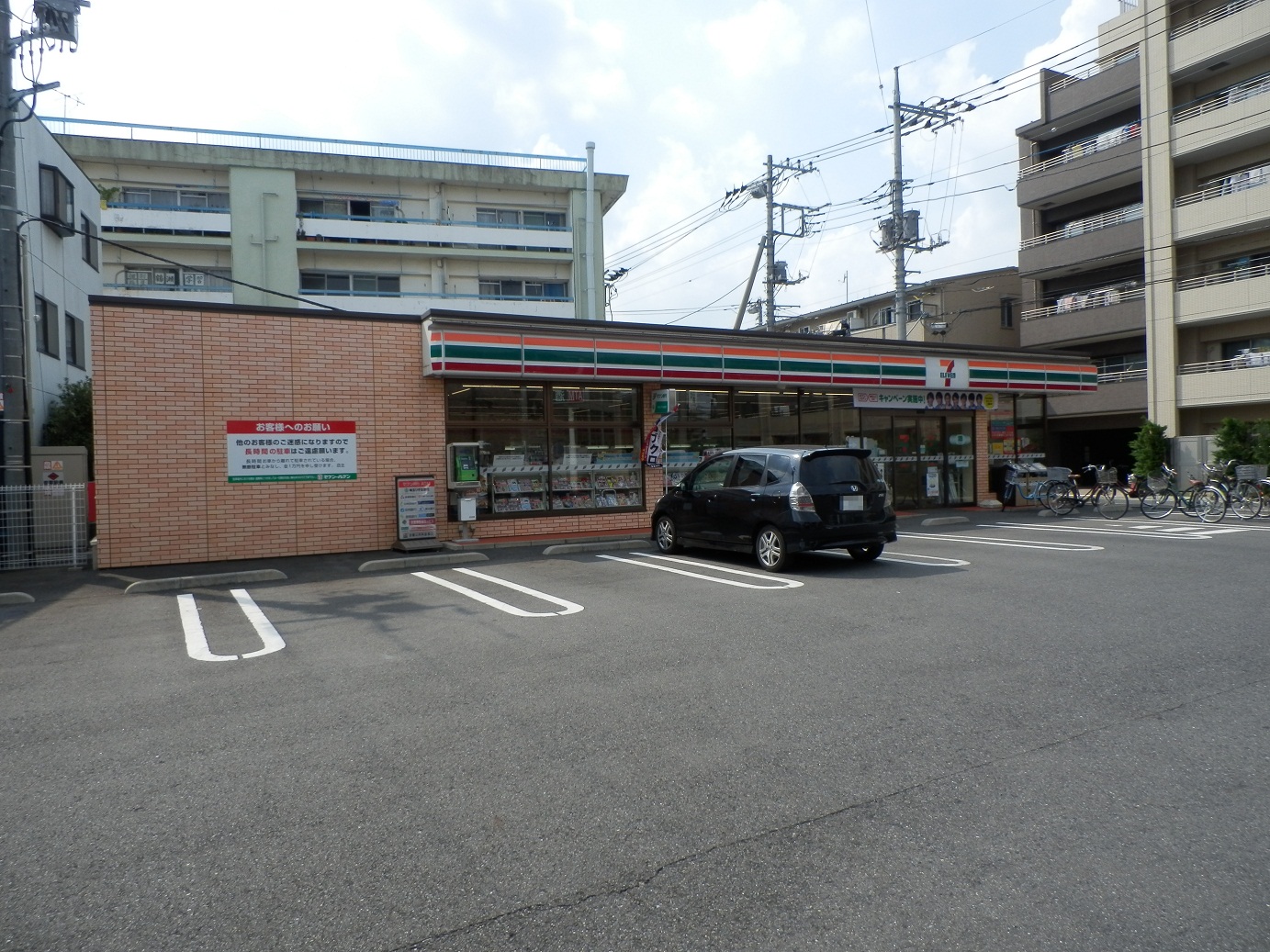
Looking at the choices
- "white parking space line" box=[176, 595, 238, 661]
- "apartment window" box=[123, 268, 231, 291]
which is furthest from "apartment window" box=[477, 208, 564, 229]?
"white parking space line" box=[176, 595, 238, 661]

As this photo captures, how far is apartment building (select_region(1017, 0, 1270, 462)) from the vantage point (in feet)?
89.9

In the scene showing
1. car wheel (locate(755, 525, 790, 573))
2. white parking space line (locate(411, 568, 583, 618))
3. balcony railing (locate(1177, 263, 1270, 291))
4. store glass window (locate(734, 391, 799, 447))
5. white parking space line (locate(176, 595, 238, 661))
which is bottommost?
white parking space line (locate(176, 595, 238, 661))

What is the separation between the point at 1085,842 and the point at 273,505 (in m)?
12.8

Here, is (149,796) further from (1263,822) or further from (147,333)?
(147,333)

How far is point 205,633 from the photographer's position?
7887 mm

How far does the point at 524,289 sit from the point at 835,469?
3248cm

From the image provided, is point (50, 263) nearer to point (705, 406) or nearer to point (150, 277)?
point (705, 406)

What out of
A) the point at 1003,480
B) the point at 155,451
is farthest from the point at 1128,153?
the point at 155,451

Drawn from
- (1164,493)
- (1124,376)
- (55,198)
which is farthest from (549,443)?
(1124,376)

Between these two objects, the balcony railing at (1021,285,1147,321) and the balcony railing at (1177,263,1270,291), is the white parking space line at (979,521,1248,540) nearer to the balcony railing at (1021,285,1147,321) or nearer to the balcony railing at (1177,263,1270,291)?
the balcony railing at (1177,263,1270,291)

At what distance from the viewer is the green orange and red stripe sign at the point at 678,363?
47.6 ft

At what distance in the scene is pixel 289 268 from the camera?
37.9 meters

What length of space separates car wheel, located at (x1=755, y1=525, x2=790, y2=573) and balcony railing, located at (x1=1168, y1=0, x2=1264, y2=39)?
90.6 feet

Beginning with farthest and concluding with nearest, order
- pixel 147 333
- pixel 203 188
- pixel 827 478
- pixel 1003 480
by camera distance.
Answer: pixel 203 188, pixel 1003 480, pixel 147 333, pixel 827 478
